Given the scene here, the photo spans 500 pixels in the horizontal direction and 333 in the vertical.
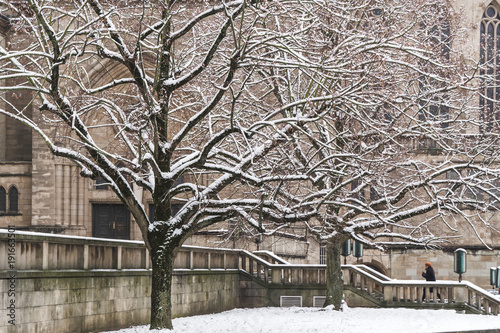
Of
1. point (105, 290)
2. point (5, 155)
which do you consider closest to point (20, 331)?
point (105, 290)

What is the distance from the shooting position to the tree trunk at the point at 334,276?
2348cm

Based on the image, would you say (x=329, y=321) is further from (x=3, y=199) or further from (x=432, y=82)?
(x=3, y=199)

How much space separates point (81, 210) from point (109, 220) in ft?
4.22

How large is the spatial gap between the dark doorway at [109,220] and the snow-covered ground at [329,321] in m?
11.9

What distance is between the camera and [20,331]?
14.5 meters

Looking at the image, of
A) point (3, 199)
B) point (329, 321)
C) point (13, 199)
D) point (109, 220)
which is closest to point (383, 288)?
point (329, 321)

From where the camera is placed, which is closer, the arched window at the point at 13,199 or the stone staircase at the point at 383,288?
the stone staircase at the point at 383,288

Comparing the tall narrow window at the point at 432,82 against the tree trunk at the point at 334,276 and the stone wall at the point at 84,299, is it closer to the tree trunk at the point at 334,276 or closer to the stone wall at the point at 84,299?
the tree trunk at the point at 334,276

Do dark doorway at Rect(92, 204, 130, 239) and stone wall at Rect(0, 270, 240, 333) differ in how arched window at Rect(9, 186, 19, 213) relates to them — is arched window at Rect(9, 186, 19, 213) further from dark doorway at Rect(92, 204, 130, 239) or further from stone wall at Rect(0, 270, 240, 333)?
stone wall at Rect(0, 270, 240, 333)

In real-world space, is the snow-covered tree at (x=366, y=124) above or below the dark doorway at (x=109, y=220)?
above

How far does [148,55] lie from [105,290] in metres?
18.3

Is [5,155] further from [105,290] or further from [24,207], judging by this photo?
[105,290]

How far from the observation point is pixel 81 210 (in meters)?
35.0

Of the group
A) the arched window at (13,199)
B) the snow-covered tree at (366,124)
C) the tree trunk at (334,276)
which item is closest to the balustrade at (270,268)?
the tree trunk at (334,276)
